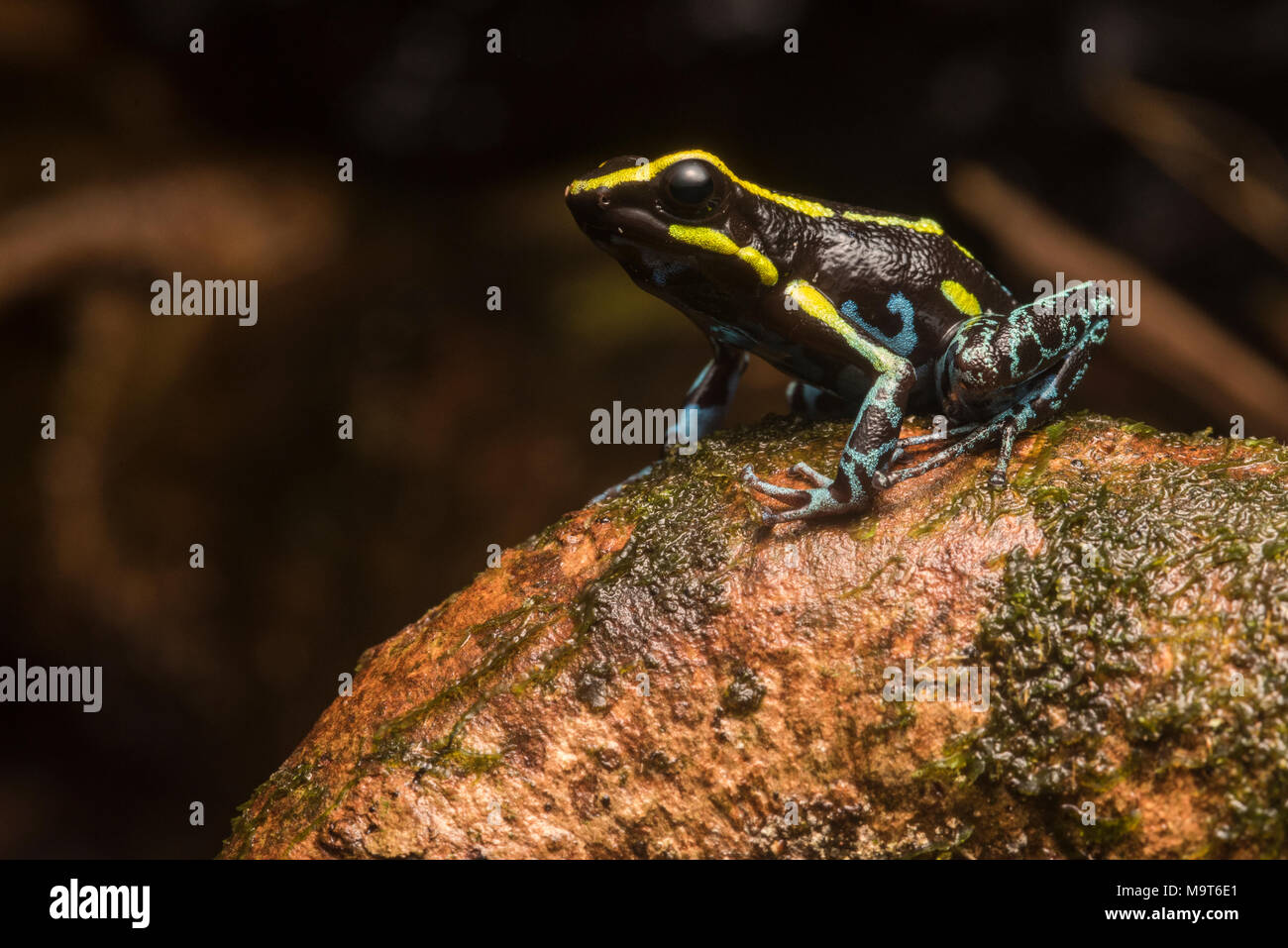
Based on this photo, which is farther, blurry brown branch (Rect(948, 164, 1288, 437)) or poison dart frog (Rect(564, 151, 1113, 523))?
blurry brown branch (Rect(948, 164, 1288, 437))

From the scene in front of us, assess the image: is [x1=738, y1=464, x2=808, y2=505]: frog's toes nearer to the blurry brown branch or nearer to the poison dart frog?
the poison dart frog

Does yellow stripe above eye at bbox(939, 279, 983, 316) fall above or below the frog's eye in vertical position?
below

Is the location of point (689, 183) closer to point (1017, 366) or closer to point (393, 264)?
point (1017, 366)

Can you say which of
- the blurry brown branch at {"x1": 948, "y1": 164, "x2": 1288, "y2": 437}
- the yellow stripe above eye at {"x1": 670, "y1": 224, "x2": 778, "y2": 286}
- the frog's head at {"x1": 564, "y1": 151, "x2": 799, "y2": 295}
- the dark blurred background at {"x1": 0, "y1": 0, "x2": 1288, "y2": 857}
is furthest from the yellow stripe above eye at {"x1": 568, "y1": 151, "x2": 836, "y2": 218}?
the blurry brown branch at {"x1": 948, "y1": 164, "x2": 1288, "y2": 437}
